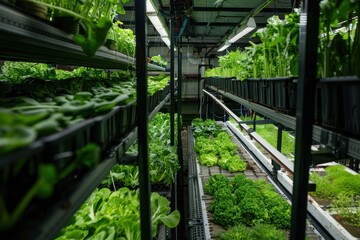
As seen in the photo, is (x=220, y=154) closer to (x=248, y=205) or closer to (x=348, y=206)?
(x=248, y=205)

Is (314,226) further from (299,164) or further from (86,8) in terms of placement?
(86,8)

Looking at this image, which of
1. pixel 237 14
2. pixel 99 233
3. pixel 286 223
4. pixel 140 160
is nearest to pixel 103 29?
pixel 140 160

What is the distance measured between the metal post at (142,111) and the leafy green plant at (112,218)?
0.46 meters

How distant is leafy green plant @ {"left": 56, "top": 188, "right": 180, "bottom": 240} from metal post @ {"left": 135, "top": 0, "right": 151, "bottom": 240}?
46cm

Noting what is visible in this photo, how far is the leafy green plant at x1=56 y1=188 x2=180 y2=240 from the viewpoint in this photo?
185 centimetres

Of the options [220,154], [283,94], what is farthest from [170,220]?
[220,154]

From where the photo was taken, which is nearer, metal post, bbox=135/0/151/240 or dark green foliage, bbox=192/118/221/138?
metal post, bbox=135/0/151/240

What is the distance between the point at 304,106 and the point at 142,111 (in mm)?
796

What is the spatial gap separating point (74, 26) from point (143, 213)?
1.04 meters

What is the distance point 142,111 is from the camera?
1475 millimetres

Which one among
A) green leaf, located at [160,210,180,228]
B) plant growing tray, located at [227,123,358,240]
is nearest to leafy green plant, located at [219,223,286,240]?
plant growing tray, located at [227,123,358,240]

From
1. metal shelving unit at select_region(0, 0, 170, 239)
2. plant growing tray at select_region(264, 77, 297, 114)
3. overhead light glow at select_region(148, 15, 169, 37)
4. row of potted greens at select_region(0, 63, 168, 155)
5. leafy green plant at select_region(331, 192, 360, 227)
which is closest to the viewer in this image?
row of potted greens at select_region(0, 63, 168, 155)

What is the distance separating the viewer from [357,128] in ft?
3.49

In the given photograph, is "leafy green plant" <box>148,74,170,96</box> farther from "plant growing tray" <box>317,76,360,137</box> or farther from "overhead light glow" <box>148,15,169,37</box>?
"plant growing tray" <box>317,76,360,137</box>
